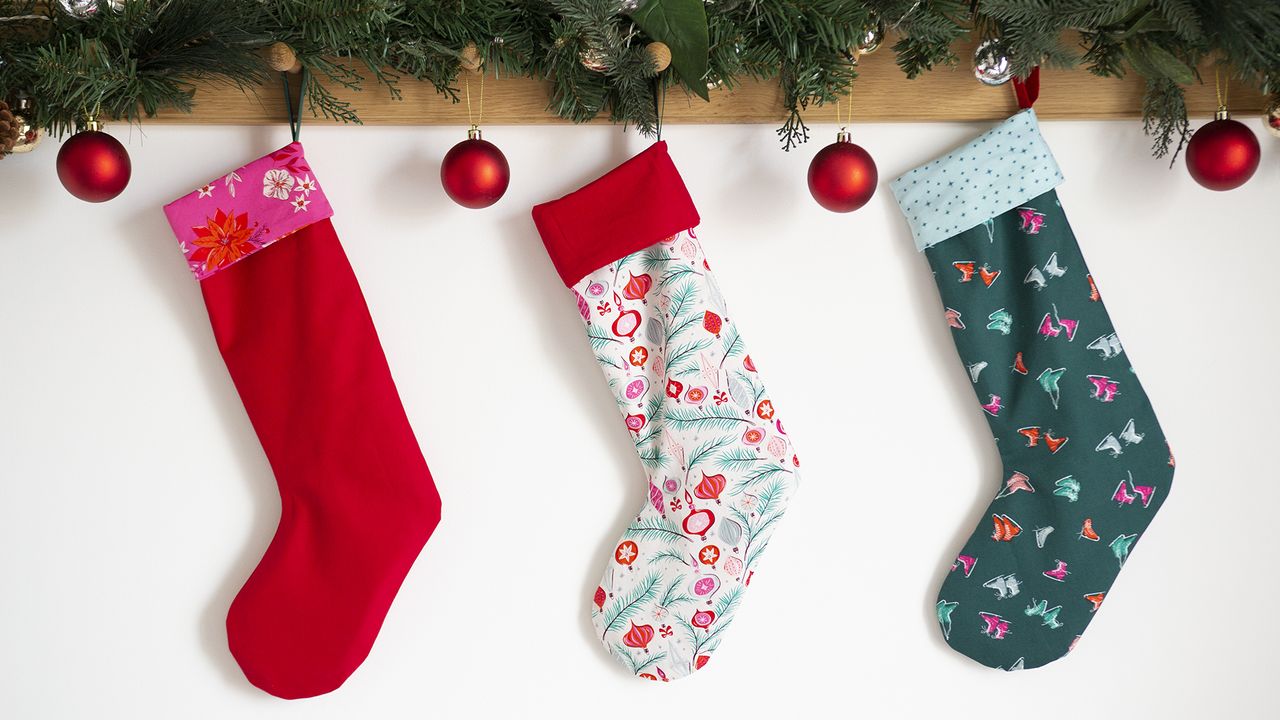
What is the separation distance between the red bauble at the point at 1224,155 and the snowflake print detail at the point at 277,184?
4.53ft

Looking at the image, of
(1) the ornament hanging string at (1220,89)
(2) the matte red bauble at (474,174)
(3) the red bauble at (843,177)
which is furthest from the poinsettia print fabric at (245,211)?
(1) the ornament hanging string at (1220,89)

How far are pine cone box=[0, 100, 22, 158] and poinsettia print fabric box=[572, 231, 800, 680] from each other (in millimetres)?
798

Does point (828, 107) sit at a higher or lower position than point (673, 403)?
higher

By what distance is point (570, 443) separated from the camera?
1475 millimetres

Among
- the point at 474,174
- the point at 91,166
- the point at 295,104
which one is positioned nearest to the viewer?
the point at 91,166

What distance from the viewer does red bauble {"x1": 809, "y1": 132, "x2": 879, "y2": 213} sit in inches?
51.1

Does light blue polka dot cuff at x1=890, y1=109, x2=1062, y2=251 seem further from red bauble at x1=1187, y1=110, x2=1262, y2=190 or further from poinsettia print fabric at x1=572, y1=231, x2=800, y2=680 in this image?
poinsettia print fabric at x1=572, y1=231, x2=800, y2=680

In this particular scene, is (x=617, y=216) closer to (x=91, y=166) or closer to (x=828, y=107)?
(x=828, y=107)

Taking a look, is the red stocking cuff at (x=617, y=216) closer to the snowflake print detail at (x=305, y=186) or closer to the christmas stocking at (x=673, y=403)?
the christmas stocking at (x=673, y=403)

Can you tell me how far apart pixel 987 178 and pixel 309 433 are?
1146 mm

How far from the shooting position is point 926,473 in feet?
5.06

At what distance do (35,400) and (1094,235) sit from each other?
5.74ft

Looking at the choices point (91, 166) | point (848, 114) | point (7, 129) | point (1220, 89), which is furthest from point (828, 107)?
point (7, 129)

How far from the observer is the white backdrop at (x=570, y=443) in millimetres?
1390
